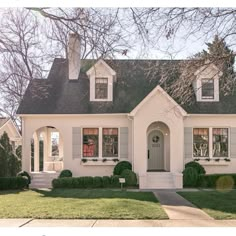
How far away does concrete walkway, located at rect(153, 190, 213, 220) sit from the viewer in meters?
9.53

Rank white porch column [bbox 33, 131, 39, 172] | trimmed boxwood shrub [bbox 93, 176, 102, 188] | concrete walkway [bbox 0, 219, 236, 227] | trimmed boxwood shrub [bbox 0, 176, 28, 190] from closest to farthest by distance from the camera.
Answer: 1. concrete walkway [bbox 0, 219, 236, 227]
2. trimmed boxwood shrub [bbox 0, 176, 28, 190]
3. trimmed boxwood shrub [bbox 93, 176, 102, 188]
4. white porch column [bbox 33, 131, 39, 172]

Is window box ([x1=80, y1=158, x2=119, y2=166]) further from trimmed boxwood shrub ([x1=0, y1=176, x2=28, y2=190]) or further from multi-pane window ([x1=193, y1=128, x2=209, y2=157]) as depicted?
multi-pane window ([x1=193, y1=128, x2=209, y2=157])

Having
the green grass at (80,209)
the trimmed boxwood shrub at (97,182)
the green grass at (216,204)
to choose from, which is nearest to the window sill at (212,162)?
the green grass at (216,204)

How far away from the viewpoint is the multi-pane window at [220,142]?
18641 mm

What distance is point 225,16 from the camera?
9797 millimetres

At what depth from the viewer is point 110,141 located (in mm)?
18656

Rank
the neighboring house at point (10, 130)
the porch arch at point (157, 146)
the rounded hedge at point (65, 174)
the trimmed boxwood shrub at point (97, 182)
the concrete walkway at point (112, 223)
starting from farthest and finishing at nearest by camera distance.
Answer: the neighboring house at point (10, 130), the porch arch at point (157, 146), the rounded hedge at point (65, 174), the trimmed boxwood shrub at point (97, 182), the concrete walkway at point (112, 223)

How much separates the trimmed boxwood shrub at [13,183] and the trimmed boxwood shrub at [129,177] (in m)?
4.23

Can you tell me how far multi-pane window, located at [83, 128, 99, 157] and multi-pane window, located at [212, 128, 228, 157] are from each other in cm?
540

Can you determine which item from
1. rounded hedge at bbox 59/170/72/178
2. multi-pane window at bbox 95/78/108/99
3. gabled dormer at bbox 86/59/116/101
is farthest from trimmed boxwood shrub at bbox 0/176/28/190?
multi-pane window at bbox 95/78/108/99

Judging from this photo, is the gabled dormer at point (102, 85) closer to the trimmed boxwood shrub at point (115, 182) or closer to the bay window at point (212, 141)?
the trimmed boxwood shrub at point (115, 182)

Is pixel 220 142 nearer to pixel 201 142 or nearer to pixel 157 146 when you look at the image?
pixel 201 142

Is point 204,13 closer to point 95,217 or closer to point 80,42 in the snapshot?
point 80,42

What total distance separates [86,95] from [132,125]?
2653 millimetres
